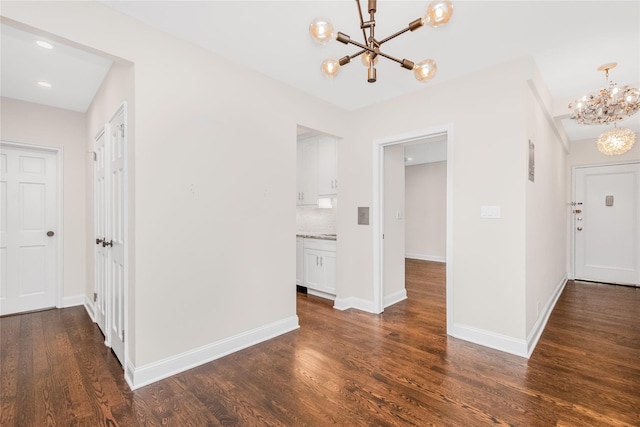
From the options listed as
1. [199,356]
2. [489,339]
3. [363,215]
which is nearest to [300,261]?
[363,215]

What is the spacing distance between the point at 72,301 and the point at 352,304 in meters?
3.77

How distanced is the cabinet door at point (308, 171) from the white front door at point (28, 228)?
3310mm

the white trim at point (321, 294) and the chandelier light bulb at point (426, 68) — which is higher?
the chandelier light bulb at point (426, 68)

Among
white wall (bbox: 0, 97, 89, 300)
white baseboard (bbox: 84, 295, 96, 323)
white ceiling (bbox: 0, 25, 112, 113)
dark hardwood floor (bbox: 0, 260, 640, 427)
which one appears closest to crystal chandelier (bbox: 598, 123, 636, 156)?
dark hardwood floor (bbox: 0, 260, 640, 427)

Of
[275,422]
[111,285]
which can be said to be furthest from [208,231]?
[275,422]

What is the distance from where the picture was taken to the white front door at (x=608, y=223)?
198 inches

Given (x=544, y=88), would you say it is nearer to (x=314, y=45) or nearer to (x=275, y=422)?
(x=314, y=45)

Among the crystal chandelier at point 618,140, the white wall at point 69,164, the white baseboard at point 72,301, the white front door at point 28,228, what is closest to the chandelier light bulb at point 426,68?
the crystal chandelier at point 618,140

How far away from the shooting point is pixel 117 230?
8.52ft

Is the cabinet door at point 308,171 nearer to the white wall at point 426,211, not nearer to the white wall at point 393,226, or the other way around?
the white wall at point 393,226

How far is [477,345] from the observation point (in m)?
2.83

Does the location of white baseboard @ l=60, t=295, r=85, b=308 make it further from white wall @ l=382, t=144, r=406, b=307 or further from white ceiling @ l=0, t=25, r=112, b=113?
white wall @ l=382, t=144, r=406, b=307

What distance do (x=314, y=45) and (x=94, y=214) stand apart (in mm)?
3102

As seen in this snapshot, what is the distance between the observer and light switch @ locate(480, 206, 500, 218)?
9.10ft
